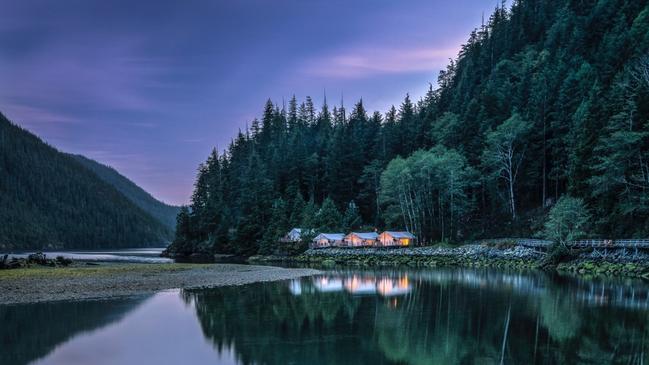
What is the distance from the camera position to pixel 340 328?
22906mm

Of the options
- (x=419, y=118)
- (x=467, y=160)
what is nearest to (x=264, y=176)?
(x=419, y=118)

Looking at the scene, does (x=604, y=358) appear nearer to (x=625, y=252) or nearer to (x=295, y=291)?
(x=295, y=291)

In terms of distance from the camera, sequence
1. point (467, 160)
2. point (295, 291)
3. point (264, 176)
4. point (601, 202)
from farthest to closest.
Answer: point (264, 176)
point (467, 160)
point (601, 202)
point (295, 291)

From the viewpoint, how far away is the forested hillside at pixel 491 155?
58.5m

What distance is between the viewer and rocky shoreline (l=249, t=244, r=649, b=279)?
48.6m

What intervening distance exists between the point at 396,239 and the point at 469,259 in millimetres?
21196

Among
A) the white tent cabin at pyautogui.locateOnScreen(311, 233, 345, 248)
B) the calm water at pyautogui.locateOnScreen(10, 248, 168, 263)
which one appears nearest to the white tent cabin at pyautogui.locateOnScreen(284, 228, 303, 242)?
the white tent cabin at pyautogui.locateOnScreen(311, 233, 345, 248)

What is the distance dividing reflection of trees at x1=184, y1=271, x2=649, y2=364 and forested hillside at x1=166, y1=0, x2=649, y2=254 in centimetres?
3104

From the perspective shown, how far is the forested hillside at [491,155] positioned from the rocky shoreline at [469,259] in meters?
6.27

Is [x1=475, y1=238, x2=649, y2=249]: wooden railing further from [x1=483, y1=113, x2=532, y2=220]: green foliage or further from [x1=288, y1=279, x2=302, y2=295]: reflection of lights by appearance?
[x1=288, y1=279, x2=302, y2=295]: reflection of lights

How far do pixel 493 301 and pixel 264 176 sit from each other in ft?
331

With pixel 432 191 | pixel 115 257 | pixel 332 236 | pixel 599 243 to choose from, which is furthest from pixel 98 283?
pixel 432 191

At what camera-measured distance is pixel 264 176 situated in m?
128

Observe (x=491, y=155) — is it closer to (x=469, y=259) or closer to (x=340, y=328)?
(x=469, y=259)
